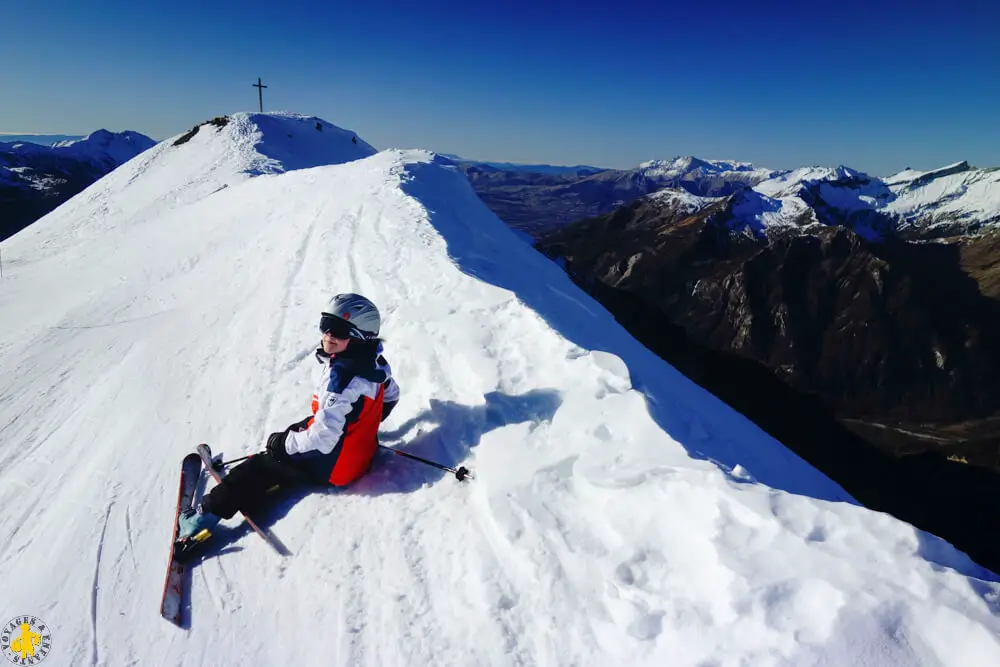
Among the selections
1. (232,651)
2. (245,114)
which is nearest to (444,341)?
(232,651)

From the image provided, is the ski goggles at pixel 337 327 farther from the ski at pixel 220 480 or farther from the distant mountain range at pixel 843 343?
the distant mountain range at pixel 843 343

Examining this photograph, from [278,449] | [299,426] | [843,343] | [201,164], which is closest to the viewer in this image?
[278,449]

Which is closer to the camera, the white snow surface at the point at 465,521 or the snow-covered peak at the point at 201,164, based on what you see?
the white snow surface at the point at 465,521

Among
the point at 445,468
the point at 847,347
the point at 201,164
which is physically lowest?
the point at 847,347

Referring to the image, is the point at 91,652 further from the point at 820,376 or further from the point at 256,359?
the point at 820,376

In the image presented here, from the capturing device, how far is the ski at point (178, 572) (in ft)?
14.3

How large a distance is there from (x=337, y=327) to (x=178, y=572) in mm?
2707

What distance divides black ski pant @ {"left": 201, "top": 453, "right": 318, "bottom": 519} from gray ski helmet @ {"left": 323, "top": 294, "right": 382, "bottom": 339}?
170cm

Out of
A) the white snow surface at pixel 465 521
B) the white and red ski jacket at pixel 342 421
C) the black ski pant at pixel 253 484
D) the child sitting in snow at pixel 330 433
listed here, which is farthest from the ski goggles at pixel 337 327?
→ the white snow surface at pixel 465 521

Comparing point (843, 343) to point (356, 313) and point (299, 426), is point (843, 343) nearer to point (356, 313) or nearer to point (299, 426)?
point (356, 313)

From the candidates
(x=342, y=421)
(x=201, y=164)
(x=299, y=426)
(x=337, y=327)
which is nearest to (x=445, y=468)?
(x=342, y=421)

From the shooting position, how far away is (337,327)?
5.38 metres

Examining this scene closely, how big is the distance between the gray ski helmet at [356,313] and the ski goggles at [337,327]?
24 mm

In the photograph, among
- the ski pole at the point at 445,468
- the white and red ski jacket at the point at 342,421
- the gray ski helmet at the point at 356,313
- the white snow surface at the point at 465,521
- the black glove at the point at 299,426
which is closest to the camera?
the white snow surface at the point at 465,521
